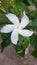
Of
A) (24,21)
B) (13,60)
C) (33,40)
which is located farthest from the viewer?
(13,60)

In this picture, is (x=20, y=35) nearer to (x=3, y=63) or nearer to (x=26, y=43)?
(x=26, y=43)

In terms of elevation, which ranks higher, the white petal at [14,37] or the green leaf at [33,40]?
the white petal at [14,37]

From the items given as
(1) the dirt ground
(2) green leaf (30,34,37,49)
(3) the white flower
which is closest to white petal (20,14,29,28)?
(3) the white flower

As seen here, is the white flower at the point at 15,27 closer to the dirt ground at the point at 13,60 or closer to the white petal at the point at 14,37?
the white petal at the point at 14,37

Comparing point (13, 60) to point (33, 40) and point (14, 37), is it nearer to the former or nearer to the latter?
point (33, 40)

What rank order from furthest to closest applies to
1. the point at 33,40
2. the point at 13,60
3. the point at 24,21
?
the point at 13,60, the point at 33,40, the point at 24,21

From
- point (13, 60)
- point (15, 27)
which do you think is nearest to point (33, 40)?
point (15, 27)

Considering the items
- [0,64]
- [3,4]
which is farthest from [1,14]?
[0,64]

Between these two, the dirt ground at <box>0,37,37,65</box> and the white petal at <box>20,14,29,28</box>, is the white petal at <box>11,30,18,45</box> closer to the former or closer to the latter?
the white petal at <box>20,14,29,28</box>

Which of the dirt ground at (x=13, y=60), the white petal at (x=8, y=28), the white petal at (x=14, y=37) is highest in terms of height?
the white petal at (x=8, y=28)

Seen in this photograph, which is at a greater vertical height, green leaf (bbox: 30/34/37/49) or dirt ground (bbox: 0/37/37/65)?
green leaf (bbox: 30/34/37/49)

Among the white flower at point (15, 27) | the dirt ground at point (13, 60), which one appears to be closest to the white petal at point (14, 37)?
the white flower at point (15, 27)
